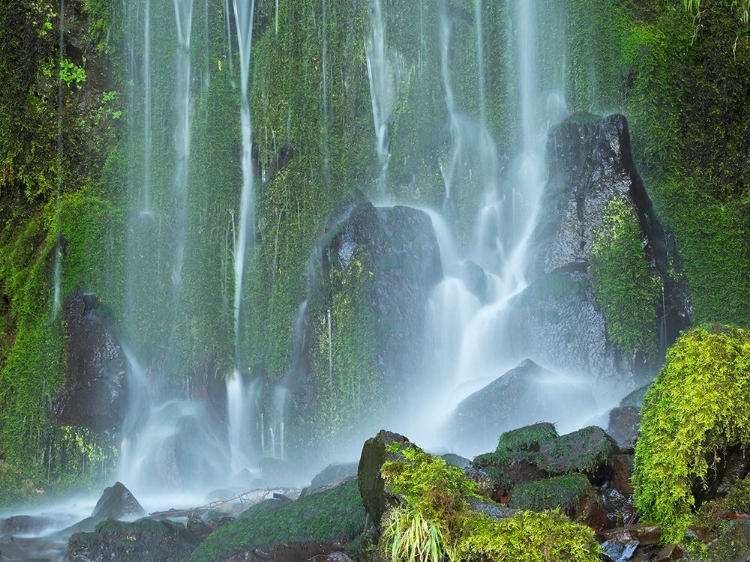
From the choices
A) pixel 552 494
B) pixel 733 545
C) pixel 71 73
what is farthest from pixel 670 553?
pixel 71 73

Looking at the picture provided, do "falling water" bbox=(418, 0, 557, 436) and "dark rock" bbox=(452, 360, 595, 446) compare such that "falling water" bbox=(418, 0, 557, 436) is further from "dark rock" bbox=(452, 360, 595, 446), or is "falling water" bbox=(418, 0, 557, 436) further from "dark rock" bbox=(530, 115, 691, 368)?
"dark rock" bbox=(452, 360, 595, 446)

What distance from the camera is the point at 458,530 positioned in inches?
180

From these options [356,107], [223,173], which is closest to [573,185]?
[356,107]

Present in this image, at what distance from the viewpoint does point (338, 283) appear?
15617 mm

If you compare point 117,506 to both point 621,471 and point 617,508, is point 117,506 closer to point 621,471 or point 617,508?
point 621,471

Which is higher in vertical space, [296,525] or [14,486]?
[14,486]

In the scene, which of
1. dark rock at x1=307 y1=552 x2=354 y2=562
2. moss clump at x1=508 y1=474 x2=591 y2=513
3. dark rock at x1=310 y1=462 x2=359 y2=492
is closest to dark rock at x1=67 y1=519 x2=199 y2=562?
dark rock at x1=310 y1=462 x2=359 y2=492

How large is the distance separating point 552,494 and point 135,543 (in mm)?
4677

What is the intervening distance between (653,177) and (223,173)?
929cm

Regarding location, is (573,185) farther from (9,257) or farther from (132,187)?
(9,257)

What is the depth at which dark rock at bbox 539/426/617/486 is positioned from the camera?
643 centimetres

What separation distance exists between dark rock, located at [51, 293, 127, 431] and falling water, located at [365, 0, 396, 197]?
7.59 meters

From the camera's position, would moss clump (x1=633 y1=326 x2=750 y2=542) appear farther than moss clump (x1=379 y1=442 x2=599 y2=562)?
Yes

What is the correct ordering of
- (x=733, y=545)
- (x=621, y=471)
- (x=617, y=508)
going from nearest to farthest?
(x=733, y=545) → (x=617, y=508) → (x=621, y=471)
